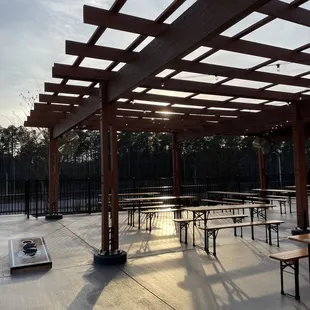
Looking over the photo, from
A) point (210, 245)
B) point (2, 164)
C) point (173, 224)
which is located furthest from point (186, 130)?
point (2, 164)

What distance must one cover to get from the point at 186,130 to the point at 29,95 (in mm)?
6846

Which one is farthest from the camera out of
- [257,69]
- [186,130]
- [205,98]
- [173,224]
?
[186,130]

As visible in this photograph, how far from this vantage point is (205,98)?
6.64 m

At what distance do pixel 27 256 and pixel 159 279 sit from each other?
2.16 m

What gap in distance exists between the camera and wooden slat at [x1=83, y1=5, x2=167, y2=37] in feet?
10.5

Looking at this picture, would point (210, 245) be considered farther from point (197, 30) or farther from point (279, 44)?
point (197, 30)

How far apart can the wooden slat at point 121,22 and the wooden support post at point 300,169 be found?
4253 mm

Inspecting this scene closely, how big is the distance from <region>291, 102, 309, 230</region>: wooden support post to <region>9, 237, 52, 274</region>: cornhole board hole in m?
4.88

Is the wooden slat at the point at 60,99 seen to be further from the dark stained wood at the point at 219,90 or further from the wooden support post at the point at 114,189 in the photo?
the dark stained wood at the point at 219,90

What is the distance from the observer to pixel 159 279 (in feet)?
12.5

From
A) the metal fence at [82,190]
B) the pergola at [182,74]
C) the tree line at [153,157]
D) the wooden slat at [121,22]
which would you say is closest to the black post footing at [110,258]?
the pergola at [182,74]

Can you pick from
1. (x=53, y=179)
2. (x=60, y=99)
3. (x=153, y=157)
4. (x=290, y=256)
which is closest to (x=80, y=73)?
(x=60, y=99)

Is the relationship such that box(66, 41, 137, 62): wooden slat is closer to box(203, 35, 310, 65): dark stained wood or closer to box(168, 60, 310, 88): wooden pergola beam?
box(168, 60, 310, 88): wooden pergola beam

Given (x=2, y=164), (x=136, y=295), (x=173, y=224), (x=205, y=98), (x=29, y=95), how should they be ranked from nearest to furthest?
1. (x=136, y=295)
2. (x=205, y=98)
3. (x=173, y=224)
4. (x=29, y=95)
5. (x=2, y=164)
